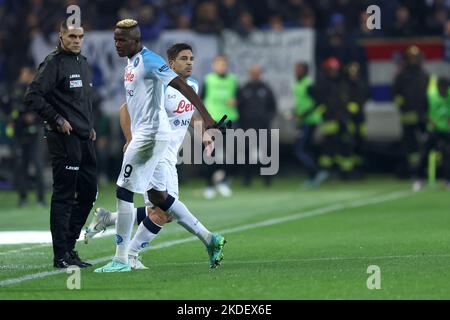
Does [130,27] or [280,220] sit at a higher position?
[130,27]

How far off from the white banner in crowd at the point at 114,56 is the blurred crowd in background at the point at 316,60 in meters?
0.26

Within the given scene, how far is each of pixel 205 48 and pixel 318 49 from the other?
2160 millimetres

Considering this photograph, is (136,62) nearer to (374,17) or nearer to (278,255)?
(278,255)

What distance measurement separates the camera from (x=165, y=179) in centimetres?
1104

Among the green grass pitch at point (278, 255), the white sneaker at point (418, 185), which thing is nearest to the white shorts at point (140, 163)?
the green grass pitch at point (278, 255)

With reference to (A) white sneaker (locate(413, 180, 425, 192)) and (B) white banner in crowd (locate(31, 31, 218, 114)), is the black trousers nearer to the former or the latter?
(A) white sneaker (locate(413, 180, 425, 192))

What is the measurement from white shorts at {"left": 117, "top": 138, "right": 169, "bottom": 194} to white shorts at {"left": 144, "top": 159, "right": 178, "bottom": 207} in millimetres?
175

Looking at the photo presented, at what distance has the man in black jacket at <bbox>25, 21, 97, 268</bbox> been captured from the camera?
1104 cm

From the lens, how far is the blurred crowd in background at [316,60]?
2328 centimetres

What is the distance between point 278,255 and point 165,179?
60.9 inches

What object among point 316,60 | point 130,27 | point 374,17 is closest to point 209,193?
point 374,17

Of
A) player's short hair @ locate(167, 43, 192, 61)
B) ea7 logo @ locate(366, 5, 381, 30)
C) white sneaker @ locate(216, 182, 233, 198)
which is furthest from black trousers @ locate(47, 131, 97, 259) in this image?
white sneaker @ locate(216, 182, 233, 198)

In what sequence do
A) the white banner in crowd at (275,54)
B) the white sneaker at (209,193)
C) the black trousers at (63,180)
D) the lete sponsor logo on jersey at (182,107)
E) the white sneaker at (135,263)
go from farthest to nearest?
the white banner in crowd at (275,54) → the white sneaker at (209,193) → the lete sponsor logo on jersey at (182,107) → the black trousers at (63,180) → the white sneaker at (135,263)

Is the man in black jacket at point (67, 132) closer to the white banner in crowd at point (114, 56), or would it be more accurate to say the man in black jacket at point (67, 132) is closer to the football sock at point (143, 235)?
the football sock at point (143, 235)
